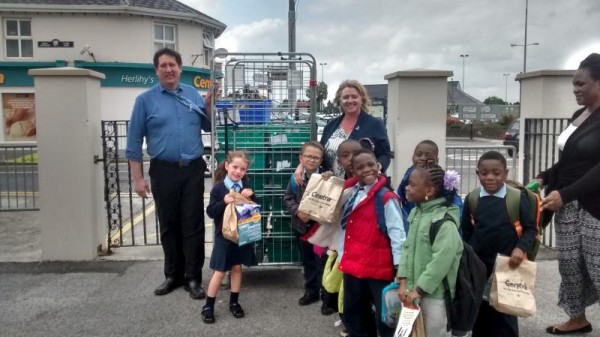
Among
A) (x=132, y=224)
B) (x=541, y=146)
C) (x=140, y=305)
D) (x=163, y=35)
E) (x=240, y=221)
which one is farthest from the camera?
(x=163, y=35)

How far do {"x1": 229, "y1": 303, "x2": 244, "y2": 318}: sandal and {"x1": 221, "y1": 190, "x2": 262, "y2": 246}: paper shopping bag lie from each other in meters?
0.57

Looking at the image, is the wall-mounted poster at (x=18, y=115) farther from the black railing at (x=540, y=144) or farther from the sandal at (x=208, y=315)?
the black railing at (x=540, y=144)

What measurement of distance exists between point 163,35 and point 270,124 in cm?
2120

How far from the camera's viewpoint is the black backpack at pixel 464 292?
2.98 meters

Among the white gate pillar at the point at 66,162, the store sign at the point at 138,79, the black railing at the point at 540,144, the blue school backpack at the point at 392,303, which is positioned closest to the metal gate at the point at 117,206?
the white gate pillar at the point at 66,162

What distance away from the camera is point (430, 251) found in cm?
301

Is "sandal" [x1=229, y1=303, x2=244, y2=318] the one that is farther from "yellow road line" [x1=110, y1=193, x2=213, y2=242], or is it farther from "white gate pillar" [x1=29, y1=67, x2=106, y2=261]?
"yellow road line" [x1=110, y1=193, x2=213, y2=242]

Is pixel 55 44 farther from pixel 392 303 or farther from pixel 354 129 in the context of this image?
pixel 392 303

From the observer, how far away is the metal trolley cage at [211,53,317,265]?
195 inches

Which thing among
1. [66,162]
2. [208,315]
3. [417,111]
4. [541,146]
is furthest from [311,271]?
[541,146]

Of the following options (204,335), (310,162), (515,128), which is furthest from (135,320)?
(515,128)

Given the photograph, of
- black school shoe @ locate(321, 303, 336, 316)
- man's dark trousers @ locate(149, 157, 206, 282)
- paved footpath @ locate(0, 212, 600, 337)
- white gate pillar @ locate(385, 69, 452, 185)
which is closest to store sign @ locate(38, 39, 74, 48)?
paved footpath @ locate(0, 212, 600, 337)

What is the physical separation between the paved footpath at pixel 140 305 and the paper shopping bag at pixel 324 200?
98 cm

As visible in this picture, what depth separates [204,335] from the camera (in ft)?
13.3
